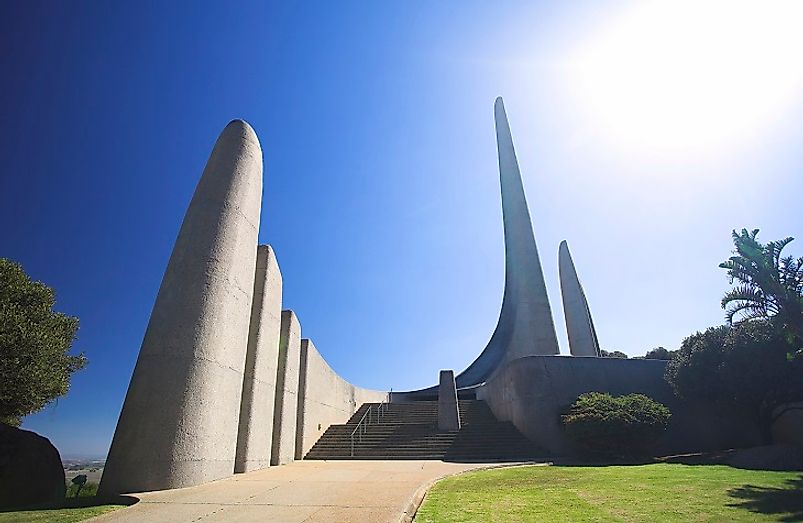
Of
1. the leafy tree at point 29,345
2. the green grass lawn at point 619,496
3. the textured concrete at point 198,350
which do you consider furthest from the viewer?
the leafy tree at point 29,345

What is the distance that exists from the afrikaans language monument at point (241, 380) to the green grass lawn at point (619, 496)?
446 cm

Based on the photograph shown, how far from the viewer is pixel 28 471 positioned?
21.8ft

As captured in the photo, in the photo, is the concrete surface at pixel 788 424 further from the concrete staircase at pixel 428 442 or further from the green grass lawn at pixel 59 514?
the green grass lawn at pixel 59 514

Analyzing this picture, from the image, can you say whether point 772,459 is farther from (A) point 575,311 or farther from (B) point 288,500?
(A) point 575,311

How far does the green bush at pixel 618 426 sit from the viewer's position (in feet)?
41.0

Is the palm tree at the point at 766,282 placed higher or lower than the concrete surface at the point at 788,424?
higher

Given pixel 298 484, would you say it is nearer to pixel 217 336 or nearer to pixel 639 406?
pixel 217 336

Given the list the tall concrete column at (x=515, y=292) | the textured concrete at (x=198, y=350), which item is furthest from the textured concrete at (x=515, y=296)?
A: the textured concrete at (x=198, y=350)

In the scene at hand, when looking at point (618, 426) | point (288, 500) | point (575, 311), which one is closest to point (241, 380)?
point (288, 500)

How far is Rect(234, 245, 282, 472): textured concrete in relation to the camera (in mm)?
9484

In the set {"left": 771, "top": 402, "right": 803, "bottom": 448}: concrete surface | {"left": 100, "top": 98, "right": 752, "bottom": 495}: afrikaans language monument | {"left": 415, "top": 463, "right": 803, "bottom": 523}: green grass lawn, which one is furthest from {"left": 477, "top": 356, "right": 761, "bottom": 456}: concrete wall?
{"left": 415, "top": 463, "right": 803, "bottom": 523}: green grass lawn

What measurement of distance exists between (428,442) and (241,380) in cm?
829

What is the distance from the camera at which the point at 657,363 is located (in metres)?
17.0

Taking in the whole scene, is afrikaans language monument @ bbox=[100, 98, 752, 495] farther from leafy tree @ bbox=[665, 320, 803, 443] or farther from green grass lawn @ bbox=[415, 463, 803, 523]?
green grass lawn @ bbox=[415, 463, 803, 523]
